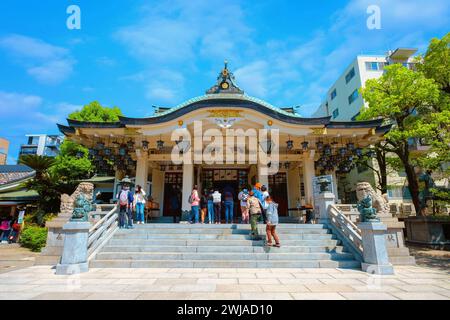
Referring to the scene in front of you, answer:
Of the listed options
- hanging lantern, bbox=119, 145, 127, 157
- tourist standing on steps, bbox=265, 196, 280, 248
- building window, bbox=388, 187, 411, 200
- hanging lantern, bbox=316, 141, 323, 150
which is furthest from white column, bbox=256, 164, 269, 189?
building window, bbox=388, 187, 411, 200

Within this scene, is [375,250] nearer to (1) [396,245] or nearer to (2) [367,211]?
(2) [367,211]

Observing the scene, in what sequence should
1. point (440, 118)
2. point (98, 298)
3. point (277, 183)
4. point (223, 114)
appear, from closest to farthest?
point (98, 298) < point (440, 118) < point (223, 114) < point (277, 183)

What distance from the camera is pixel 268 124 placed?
12.4m

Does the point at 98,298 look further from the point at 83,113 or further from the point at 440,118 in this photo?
the point at 83,113

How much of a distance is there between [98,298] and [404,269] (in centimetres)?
820

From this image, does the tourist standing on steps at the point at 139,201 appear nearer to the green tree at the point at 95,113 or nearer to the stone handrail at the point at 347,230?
the stone handrail at the point at 347,230

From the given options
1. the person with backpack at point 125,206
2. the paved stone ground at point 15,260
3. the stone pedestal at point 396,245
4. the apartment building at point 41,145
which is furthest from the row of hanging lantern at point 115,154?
the apartment building at point 41,145

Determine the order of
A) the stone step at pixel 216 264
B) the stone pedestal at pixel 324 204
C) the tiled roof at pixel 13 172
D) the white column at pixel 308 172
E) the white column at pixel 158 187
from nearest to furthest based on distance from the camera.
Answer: the stone step at pixel 216 264 < the stone pedestal at pixel 324 204 < the white column at pixel 308 172 < the white column at pixel 158 187 < the tiled roof at pixel 13 172

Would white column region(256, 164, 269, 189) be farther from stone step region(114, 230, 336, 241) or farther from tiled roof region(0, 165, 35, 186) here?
tiled roof region(0, 165, 35, 186)

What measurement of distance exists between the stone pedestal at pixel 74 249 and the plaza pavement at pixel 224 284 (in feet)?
0.94

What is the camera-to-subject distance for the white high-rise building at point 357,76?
91.2ft

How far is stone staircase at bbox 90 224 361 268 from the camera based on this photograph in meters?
7.18

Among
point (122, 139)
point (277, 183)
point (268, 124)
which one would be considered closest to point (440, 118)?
point (268, 124)

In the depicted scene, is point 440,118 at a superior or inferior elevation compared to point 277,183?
superior
